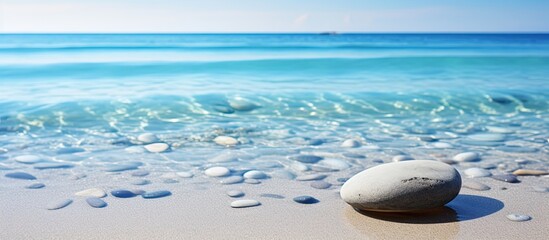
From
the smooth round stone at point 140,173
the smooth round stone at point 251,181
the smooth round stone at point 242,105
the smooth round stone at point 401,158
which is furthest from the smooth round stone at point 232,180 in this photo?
the smooth round stone at point 242,105

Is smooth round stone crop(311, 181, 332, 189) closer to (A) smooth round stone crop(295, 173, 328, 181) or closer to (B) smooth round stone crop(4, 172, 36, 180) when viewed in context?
(A) smooth round stone crop(295, 173, 328, 181)

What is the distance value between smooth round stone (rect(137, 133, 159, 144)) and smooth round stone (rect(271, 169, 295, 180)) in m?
1.56

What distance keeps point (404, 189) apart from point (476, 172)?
1.23 m

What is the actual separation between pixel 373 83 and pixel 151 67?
19.4 feet

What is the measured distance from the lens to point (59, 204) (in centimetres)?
296

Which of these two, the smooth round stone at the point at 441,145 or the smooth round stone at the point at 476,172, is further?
the smooth round stone at the point at 441,145

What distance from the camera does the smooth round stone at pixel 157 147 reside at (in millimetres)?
4418

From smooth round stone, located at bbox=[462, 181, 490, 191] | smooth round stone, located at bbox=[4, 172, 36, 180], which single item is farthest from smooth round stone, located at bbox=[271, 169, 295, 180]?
smooth round stone, located at bbox=[4, 172, 36, 180]

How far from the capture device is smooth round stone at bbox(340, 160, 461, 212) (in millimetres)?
2691

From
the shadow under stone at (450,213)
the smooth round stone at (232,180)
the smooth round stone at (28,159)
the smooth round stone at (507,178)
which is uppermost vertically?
the smooth round stone at (28,159)

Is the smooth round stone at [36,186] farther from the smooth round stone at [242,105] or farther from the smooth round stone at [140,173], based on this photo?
the smooth round stone at [242,105]

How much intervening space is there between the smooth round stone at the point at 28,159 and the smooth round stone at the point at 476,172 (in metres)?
3.08

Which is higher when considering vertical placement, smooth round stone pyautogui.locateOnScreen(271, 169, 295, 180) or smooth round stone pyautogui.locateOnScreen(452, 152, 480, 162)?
smooth round stone pyautogui.locateOnScreen(452, 152, 480, 162)

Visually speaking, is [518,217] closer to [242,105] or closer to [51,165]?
[51,165]
